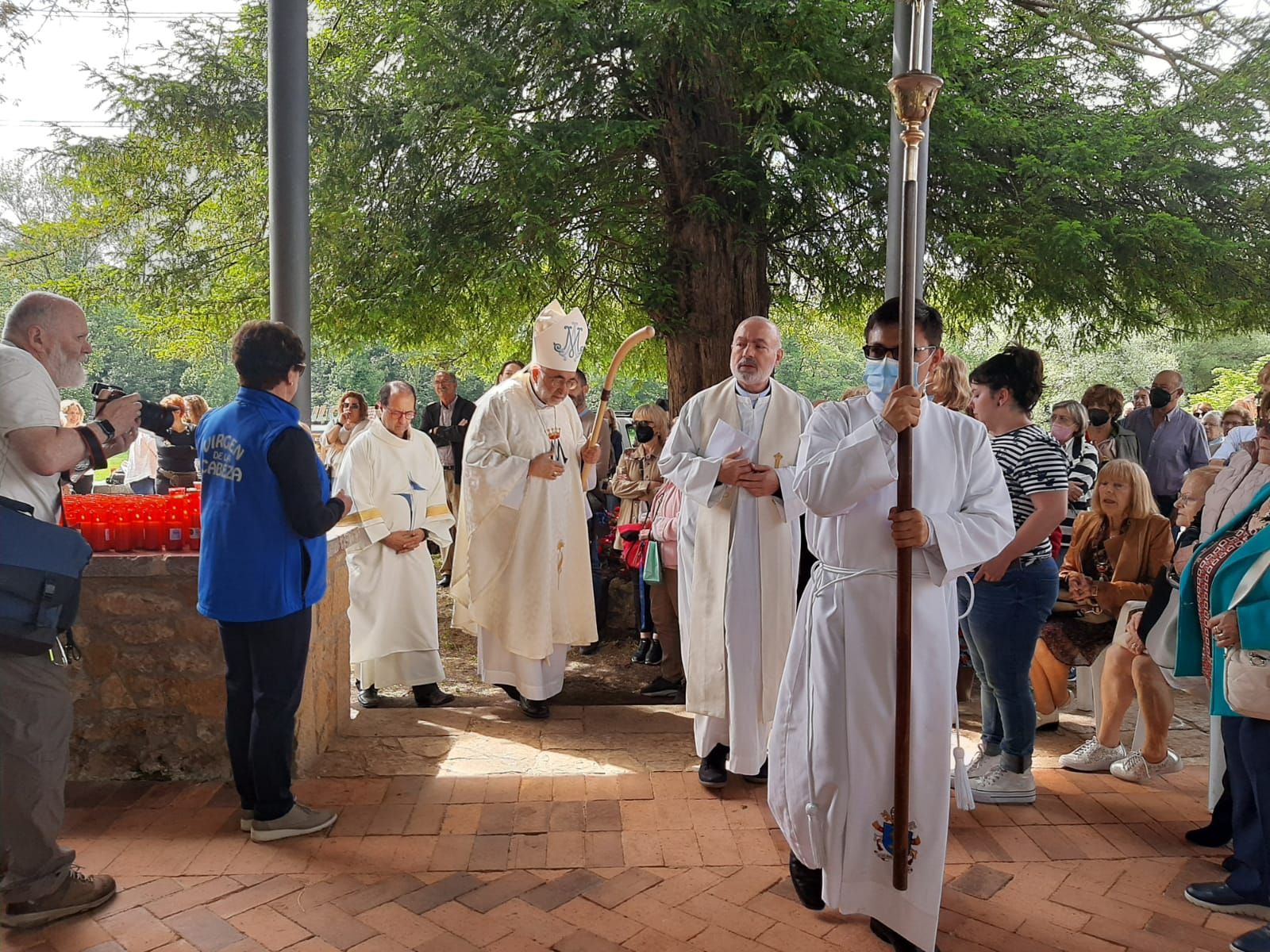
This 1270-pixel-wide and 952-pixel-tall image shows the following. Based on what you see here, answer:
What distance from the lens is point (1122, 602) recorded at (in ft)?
15.5

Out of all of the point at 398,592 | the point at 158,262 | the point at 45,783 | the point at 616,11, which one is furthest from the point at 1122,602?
the point at 158,262

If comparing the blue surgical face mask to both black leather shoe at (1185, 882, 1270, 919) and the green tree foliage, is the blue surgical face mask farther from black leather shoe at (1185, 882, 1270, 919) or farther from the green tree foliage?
the green tree foliage

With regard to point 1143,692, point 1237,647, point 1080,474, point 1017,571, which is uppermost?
point 1080,474

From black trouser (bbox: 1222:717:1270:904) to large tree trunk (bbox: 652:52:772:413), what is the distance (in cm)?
556

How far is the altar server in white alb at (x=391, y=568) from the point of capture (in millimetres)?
5699

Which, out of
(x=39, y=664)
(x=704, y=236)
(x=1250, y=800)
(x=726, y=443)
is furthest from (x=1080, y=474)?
(x=39, y=664)

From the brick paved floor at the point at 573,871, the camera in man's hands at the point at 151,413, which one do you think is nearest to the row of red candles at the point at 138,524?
the camera in man's hands at the point at 151,413

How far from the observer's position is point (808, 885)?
3.29 metres

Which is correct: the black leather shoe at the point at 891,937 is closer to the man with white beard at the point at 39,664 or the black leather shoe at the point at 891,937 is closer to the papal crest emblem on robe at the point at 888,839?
the papal crest emblem on robe at the point at 888,839

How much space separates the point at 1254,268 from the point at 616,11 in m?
5.37

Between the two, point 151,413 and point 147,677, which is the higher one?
point 151,413

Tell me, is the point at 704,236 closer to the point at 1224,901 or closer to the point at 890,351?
the point at 890,351

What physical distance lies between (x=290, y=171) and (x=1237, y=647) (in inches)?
175

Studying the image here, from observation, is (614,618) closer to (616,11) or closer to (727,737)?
(727,737)
